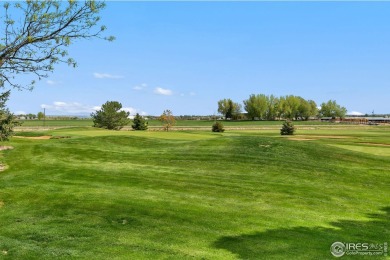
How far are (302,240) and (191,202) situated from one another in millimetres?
5275

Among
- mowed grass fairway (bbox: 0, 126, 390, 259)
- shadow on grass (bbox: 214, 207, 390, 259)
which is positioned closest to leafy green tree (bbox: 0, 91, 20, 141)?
mowed grass fairway (bbox: 0, 126, 390, 259)

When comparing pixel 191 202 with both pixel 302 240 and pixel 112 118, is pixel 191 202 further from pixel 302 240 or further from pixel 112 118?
pixel 112 118

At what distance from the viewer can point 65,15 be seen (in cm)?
1156

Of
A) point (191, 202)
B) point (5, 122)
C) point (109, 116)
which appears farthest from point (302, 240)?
point (109, 116)

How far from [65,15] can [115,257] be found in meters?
7.42

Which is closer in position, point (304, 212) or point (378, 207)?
point (304, 212)

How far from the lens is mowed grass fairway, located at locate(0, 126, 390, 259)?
1019 cm

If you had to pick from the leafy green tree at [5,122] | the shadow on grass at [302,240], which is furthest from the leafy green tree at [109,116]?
the shadow on grass at [302,240]

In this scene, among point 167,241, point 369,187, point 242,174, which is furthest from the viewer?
point 242,174

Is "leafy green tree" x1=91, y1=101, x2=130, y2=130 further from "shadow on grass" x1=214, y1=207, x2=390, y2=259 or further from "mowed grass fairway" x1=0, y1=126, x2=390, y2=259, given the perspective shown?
"shadow on grass" x1=214, y1=207, x2=390, y2=259

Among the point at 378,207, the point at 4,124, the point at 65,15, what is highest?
the point at 65,15

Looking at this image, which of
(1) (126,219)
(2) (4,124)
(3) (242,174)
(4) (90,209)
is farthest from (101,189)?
(2) (4,124)

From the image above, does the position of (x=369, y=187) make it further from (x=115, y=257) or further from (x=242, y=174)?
(x=115, y=257)

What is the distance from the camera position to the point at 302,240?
1088cm
